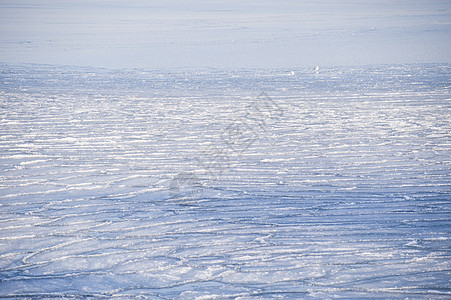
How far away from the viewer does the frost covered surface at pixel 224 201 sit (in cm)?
302

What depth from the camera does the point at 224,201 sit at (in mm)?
4145

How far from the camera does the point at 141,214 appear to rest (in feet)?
12.8

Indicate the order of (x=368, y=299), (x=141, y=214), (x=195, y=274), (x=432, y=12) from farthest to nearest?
(x=432, y=12), (x=141, y=214), (x=195, y=274), (x=368, y=299)

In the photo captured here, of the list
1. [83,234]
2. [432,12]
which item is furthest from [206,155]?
[432,12]

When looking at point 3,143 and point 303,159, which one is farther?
point 3,143

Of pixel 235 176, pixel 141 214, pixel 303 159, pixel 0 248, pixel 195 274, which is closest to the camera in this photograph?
pixel 195 274

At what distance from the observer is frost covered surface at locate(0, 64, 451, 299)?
302cm

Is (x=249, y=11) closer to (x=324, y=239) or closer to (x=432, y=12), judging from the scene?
(x=432, y=12)

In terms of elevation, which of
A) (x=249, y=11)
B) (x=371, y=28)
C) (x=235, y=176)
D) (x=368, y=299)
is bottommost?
(x=368, y=299)

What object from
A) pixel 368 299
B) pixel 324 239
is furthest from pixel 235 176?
pixel 368 299

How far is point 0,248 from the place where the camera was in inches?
132

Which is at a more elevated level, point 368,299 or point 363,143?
point 363,143

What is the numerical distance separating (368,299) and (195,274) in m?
0.86

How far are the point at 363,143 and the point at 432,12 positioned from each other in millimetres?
22637
